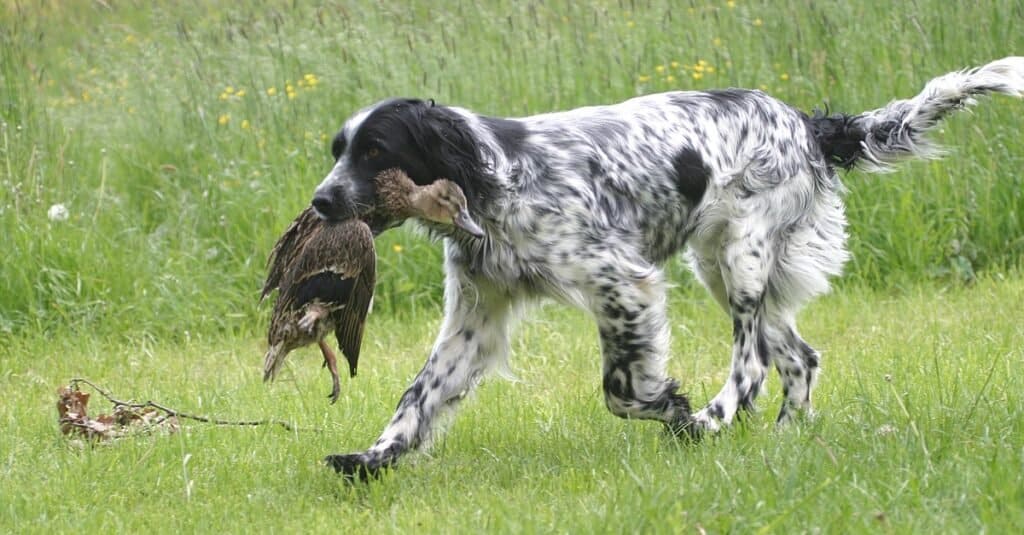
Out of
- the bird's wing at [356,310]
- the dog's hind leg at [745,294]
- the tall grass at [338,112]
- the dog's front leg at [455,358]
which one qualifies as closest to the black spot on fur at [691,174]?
the dog's hind leg at [745,294]

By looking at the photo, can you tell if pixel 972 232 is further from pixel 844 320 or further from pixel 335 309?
pixel 335 309

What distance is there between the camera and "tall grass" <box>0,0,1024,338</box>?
25.7ft

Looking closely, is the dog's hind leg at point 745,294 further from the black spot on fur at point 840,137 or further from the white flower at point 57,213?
the white flower at point 57,213

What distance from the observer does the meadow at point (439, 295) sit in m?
4.27

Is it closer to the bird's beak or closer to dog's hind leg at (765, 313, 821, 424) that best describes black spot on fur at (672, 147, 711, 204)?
dog's hind leg at (765, 313, 821, 424)

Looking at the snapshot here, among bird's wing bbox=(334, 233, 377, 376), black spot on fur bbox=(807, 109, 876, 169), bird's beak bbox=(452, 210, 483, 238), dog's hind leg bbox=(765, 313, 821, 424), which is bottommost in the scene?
dog's hind leg bbox=(765, 313, 821, 424)

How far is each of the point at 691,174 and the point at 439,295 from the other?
2908 millimetres

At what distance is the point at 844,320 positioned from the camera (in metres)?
7.21

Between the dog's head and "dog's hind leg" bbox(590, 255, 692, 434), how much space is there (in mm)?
630

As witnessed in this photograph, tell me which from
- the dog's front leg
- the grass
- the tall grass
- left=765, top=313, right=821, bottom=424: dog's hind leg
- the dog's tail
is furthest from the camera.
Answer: the tall grass

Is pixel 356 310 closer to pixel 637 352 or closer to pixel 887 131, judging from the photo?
pixel 637 352

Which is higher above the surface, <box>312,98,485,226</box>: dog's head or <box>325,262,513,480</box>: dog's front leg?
<box>312,98,485,226</box>: dog's head

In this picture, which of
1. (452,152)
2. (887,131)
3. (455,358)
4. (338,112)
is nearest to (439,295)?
(338,112)

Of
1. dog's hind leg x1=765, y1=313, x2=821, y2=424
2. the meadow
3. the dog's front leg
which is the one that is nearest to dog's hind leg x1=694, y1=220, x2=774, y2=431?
dog's hind leg x1=765, y1=313, x2=821, y2=424
